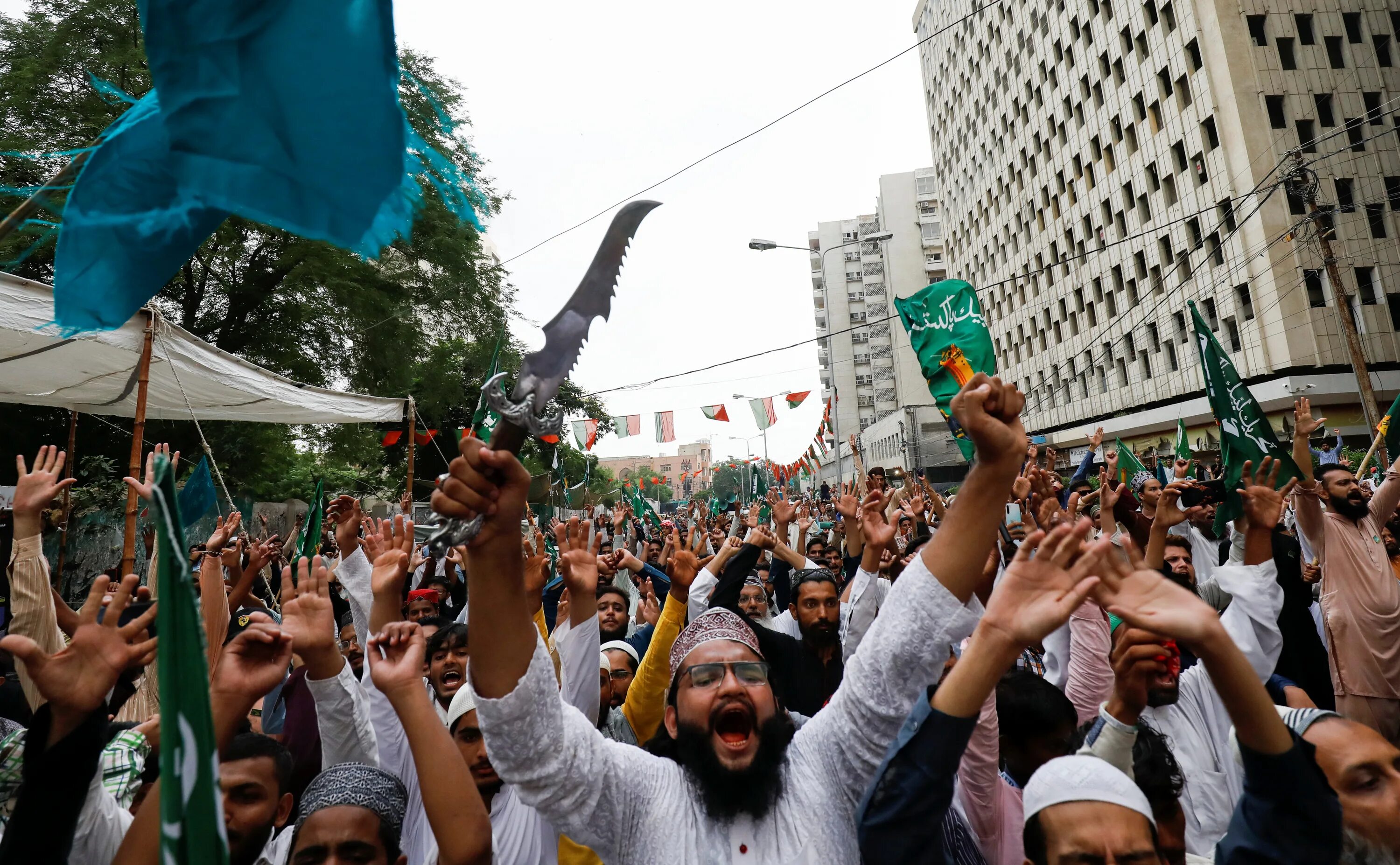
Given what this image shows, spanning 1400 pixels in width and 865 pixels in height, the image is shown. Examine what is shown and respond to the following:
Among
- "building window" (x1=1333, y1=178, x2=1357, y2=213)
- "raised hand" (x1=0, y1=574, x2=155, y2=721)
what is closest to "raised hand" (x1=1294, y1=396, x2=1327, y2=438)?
"raised hand" (x1=0, y1=574, x2=155, y2=721)

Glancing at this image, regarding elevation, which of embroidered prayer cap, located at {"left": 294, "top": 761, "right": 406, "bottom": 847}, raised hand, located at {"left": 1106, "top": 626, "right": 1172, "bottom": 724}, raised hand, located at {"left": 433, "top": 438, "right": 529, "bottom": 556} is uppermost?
raised hand, located at {"left": 433, "top": 438, "right": 529, "bottom": 556}

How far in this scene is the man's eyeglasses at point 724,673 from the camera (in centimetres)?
210

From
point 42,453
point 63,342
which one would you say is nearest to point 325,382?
point 63,342

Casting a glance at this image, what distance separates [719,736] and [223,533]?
2763 millimetres

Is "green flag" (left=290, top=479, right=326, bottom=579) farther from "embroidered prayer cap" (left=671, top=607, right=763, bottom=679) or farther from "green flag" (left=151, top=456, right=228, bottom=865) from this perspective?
"green flag" (left=151, top=456, right=228, bottom=865)

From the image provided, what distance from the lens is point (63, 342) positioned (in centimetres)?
541

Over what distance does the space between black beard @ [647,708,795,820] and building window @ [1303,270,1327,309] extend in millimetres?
26468

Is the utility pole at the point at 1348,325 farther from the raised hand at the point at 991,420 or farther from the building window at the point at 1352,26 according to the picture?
the raised hand at the point at 991,420

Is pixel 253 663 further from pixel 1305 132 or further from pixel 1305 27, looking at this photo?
pixel 1305 27

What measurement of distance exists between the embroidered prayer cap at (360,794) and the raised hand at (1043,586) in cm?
167

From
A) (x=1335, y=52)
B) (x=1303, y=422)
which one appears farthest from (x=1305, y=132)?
(x=1303, y=422)

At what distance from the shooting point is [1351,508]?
405cm

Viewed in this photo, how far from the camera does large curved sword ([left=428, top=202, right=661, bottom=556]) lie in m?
1.40

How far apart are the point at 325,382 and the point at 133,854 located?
15318 millimetres
